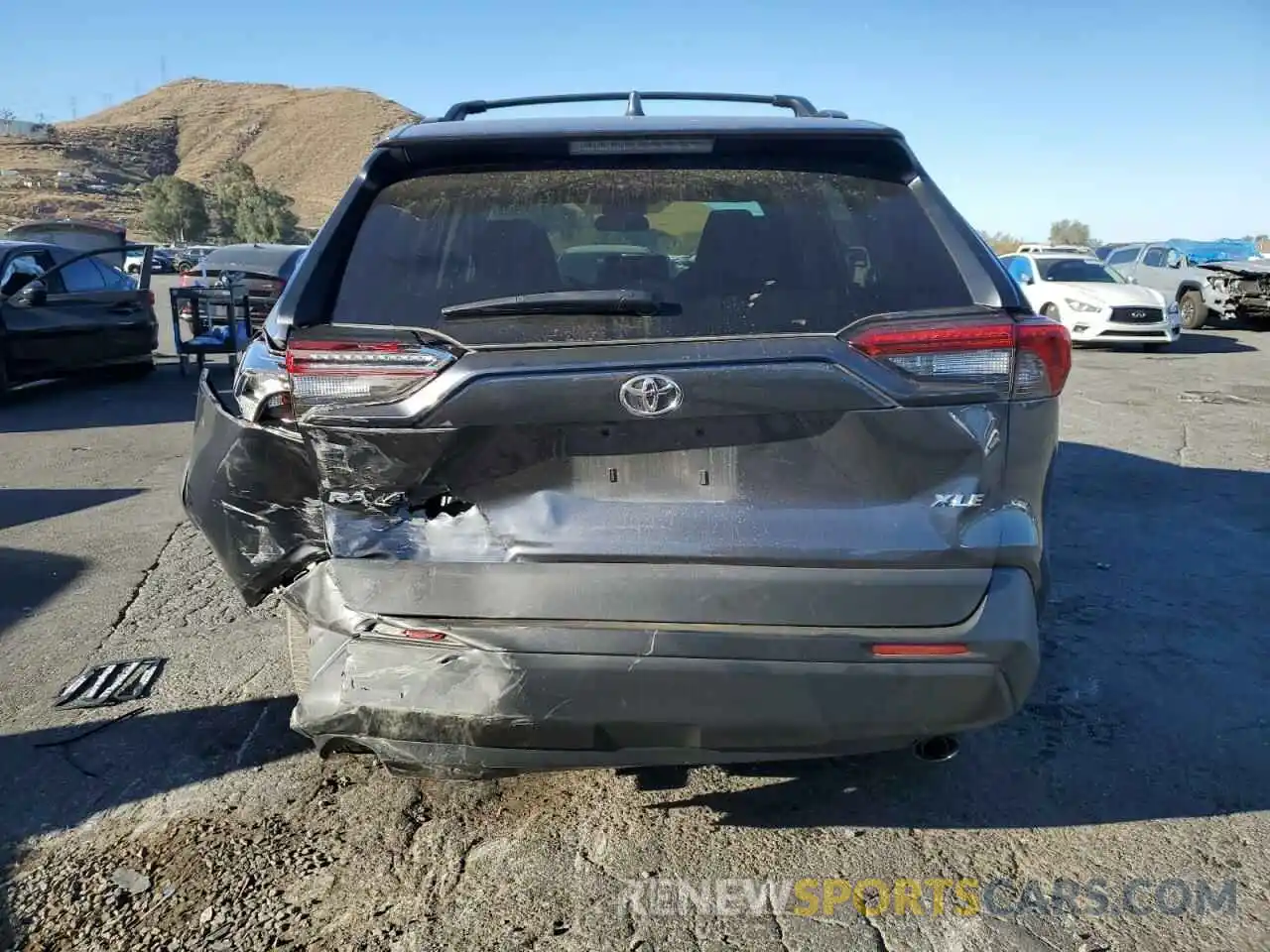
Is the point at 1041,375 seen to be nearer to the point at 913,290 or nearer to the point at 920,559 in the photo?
the point at 913,290

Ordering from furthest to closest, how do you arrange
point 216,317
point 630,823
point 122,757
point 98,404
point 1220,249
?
point 1220,249
point 216,317
point 98,404
point 122,757
point 630,823

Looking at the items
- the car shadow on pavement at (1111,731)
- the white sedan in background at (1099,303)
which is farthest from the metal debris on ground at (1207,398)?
the car shadow on pavement at (1111,731)

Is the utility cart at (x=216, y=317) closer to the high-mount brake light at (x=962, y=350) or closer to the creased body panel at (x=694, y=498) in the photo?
the creased body panel at (x=694, y=498)

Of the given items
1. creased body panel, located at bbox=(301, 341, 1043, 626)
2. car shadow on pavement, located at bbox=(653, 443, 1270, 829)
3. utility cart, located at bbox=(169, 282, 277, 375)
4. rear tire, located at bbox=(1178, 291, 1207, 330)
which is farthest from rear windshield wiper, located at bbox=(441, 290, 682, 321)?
rear tire, located at bbox=(1178, 291, 1207, 330)

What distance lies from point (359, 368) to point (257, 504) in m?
0.54

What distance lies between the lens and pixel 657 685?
2.24 meters

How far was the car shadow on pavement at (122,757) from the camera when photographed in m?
2.97

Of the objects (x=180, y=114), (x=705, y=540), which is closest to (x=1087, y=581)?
(x=705, y=540)

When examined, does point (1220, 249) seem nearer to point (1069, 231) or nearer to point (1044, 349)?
point (1044, 349)

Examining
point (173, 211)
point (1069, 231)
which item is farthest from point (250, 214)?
point (1069, 231)

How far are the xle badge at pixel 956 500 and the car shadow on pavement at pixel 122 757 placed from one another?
224 centimetres

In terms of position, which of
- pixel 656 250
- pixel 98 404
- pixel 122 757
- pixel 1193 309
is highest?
pixel 656 250

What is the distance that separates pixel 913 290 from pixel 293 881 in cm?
222

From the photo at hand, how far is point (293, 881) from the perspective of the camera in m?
2.63
